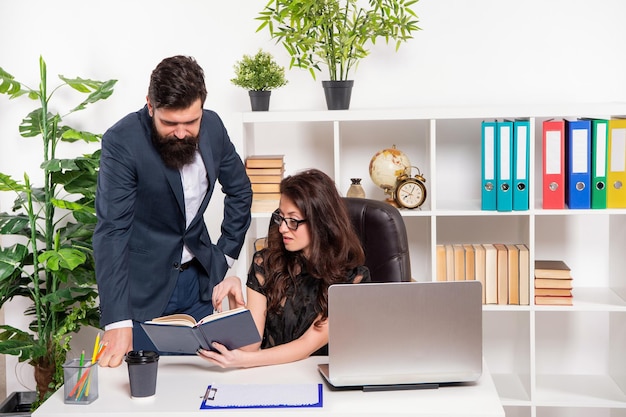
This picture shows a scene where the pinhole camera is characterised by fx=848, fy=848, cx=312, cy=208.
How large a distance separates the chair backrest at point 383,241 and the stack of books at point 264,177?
2.76 ft

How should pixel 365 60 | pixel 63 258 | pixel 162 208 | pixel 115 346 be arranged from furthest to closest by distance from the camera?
pixel 365 60
pixel 63 258
pixel 162 208
pixel 115 346

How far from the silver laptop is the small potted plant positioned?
1618 mm

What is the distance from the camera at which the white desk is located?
2.00 m

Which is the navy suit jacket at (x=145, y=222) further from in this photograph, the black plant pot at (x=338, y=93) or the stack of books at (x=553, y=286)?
the stack of books at (x=553, y=286)

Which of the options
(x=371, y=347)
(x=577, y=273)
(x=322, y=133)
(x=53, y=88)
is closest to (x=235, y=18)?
(x=322, y=133)

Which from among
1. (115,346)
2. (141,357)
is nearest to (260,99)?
(115,346)

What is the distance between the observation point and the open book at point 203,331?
83.4 inches

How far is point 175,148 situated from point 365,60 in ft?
4.51

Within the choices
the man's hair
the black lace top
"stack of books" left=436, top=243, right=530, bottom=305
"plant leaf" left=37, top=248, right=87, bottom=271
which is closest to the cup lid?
the black lace top

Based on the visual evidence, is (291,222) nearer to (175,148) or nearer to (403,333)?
(175,148)

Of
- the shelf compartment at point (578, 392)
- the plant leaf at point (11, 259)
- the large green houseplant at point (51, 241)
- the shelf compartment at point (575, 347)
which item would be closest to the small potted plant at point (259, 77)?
the large green houseplant at point (51, 241)

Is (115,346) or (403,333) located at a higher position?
(403,333)

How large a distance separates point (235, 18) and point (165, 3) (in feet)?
1.08

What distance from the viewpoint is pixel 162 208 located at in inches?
111
